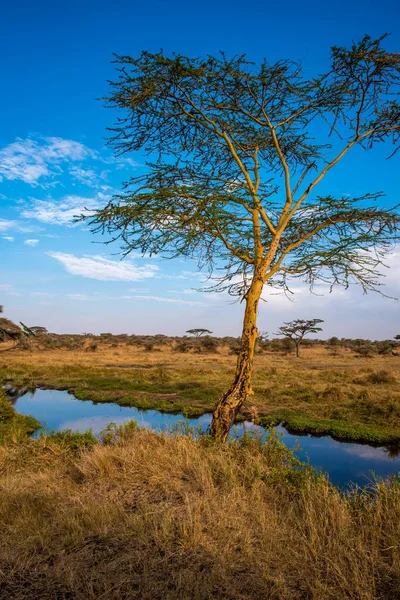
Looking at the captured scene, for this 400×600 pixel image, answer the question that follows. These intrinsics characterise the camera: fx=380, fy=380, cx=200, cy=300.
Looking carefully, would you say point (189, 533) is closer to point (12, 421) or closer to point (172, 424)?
point (172, 424)

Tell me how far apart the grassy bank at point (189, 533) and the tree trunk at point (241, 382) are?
0.93 metres

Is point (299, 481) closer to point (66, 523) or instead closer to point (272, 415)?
point (66, 523)

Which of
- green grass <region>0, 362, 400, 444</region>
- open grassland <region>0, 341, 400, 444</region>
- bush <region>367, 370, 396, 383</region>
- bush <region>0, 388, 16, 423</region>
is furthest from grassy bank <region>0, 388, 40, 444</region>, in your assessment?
bush <region>367, 370, 396, 383</region>

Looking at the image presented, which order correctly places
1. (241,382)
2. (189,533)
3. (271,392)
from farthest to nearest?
1. (271,392)
2. (241,382)
3. (189,533)

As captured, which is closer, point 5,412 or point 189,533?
point 189,533

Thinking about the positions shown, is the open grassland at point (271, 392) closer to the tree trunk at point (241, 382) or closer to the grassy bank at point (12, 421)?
the tree trunk at point (241, 382)

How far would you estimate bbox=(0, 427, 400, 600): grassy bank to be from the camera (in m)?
3.25

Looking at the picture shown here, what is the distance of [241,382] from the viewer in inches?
285

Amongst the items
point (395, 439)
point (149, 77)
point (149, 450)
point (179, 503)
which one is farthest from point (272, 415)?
point (149, 77)

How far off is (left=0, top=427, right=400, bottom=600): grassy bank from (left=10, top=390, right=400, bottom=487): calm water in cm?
134

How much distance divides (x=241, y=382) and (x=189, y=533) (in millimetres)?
3542

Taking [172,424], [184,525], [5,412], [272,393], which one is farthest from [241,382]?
[272,393]

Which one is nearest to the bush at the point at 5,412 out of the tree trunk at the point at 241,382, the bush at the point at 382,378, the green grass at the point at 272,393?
the green grass at the point at 272,393

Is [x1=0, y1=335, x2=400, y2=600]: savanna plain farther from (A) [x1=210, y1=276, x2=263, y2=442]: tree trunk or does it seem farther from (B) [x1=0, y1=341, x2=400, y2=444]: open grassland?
(B) [x1=0, y1=341, x2=400, y2=444]: open grassland
